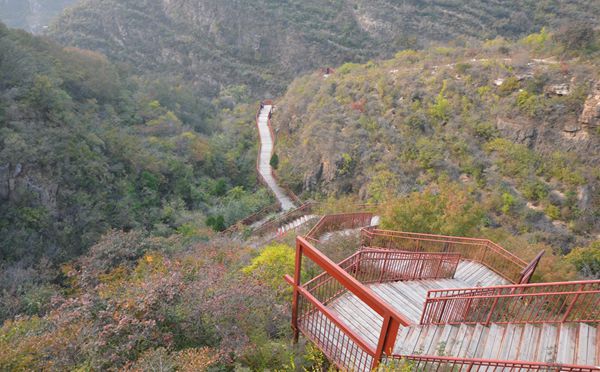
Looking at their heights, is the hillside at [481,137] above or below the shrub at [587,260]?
above

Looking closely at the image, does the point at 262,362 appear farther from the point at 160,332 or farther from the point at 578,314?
the point at 578,314

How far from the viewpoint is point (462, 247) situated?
11047mm

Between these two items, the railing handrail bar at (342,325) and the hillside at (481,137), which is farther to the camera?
the hillside at (481,137)

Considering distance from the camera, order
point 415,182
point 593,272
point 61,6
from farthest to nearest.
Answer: point 61,6 → point 415,182 → point 593,272

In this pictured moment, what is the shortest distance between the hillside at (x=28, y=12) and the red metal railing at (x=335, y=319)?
79.8 m

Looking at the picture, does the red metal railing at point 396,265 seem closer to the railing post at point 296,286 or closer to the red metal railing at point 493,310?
the railing post at point 296,286

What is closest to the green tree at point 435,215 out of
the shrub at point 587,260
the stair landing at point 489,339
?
the shrub at point 587,260

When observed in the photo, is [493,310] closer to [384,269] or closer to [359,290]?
[384,269]

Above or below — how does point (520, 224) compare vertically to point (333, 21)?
below

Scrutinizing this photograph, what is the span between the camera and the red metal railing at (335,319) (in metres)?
4.84

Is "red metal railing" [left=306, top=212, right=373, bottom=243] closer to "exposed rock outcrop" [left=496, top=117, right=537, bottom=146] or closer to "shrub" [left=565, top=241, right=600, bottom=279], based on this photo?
"shrub" [left=565, top=241, right=600, bottom=279]

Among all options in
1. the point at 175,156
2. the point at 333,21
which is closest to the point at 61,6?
the point at 333,21

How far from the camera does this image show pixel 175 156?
23375 millimetres

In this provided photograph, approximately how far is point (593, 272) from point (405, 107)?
1157 cm
